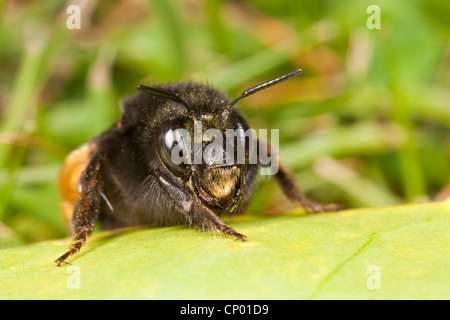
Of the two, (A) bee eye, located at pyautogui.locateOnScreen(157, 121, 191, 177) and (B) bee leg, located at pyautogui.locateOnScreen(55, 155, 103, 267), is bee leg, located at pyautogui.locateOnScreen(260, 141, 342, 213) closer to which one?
(A) bee eye, located at pyautogui.locateOnScreen(157, 121, 191, 177)

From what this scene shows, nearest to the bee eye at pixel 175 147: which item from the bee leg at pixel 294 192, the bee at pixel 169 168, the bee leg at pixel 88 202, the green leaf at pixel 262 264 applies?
the bee at pixel 169 168

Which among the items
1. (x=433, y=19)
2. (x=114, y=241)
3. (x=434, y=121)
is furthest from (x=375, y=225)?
(x=433, y=19)

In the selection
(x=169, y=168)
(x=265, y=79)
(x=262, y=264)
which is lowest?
(x=262, y=264)

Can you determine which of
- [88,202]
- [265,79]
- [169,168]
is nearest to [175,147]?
[169,168]

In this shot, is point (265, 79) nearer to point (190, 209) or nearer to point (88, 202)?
point (88, 202)

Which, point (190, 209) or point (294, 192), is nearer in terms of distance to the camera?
point (190, 209)
